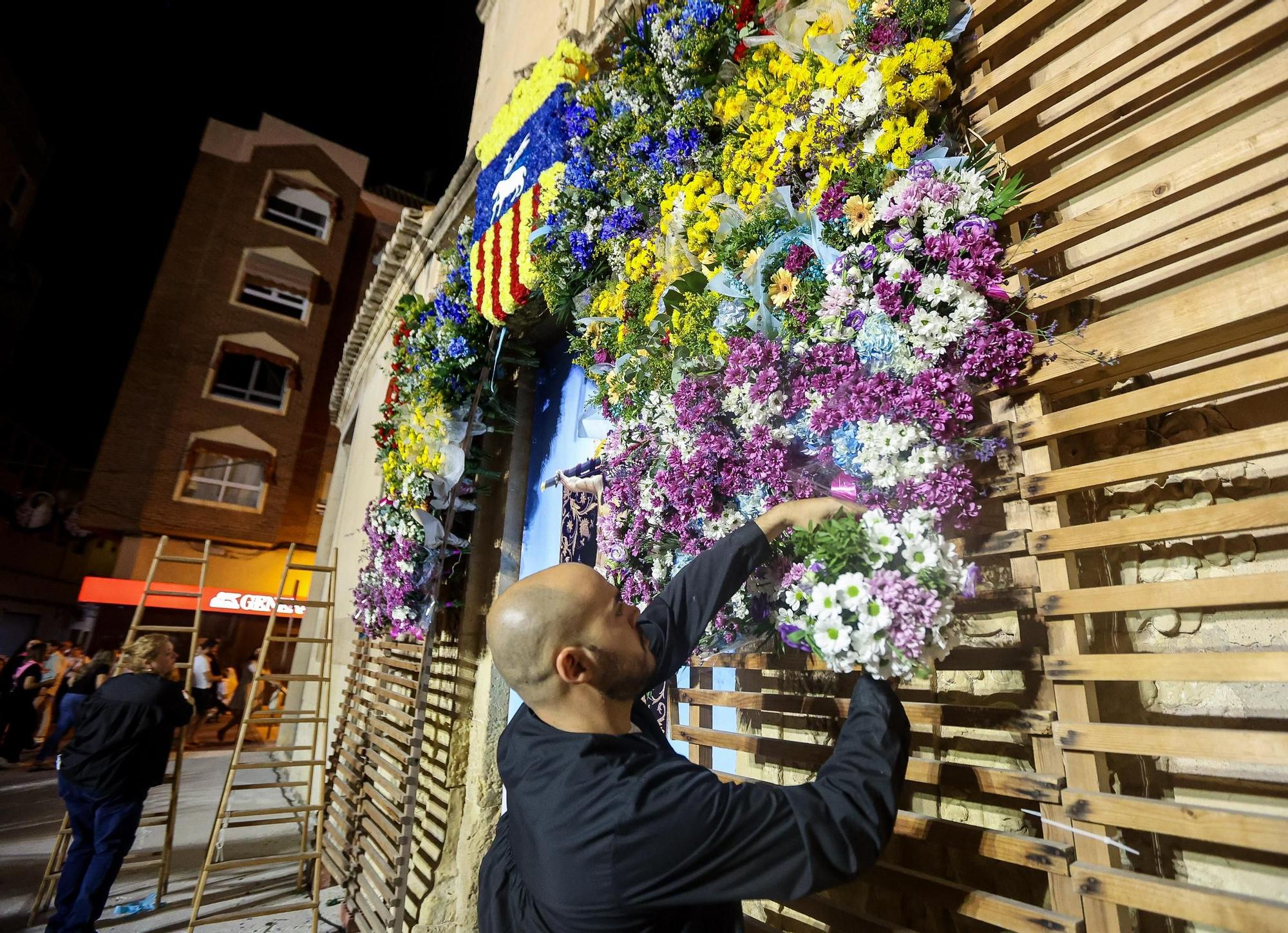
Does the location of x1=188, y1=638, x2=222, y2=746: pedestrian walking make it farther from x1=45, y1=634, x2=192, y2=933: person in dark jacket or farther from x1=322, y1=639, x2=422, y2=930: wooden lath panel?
x1=45, y1=634, x2=192, y2=933: person in dark jacket

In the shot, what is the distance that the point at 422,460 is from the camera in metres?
5.34

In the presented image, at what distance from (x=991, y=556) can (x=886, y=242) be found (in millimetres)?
1101

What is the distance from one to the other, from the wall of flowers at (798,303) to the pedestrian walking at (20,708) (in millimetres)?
11776

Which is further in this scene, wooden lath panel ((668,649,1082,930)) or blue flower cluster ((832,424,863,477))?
blue flower cluster ((832,424,863,477))

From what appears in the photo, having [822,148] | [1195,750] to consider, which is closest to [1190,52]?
[822,148]

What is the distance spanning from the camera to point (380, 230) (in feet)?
71.5

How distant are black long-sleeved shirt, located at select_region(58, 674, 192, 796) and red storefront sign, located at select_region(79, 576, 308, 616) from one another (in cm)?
1177

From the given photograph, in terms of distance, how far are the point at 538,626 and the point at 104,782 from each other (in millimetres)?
4735

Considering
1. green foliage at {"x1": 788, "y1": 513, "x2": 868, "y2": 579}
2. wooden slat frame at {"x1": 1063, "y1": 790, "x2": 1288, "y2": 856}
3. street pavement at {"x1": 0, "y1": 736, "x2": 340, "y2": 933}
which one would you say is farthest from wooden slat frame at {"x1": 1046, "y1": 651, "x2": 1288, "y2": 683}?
street pavement at {"x1": 0, "y1": 736, "x2": 340, "y2": 933}

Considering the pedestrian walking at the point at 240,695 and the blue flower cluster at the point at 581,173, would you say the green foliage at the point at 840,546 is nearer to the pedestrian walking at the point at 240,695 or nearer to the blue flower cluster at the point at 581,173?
the blue flower cluster at the point at 581,173

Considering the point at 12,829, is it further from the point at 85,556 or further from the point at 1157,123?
the point at 85,556

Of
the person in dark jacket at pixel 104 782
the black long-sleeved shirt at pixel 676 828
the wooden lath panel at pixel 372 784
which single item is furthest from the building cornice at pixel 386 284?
the black long-sleeved shirt at pixel 676 828

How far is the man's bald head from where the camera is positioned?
67.9 inches

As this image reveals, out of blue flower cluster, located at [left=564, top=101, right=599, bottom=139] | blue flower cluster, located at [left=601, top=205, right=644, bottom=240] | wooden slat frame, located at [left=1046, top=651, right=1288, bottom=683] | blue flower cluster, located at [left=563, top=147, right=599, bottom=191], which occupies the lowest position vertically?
wooden slat frame, located at [left=1046, top=651, right=1288, bottom=683]
